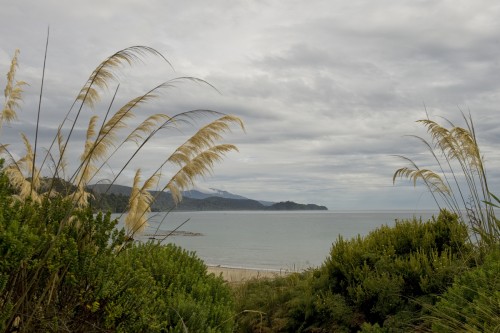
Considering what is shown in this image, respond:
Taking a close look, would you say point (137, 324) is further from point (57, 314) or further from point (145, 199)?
point (145, 199)

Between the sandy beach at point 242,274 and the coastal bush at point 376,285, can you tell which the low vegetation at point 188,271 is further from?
the sandy beach at point 242,274

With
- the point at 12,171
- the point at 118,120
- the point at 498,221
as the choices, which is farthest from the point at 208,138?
the point at 498,221

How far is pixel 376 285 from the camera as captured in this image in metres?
6.31

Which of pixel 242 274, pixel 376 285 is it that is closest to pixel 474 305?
pixel 376 285

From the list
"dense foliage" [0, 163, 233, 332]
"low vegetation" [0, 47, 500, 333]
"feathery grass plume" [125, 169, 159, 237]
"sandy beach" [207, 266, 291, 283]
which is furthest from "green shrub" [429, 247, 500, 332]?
"sandy beach" [207, 266, 291, 283]

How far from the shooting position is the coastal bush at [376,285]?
617cm

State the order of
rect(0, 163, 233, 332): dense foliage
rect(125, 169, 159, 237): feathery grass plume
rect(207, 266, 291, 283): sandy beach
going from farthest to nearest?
rect(207, 266, 291, 283): sandy beach → rect(125, 169, 159, 237): feathery grass plume → rect(0, 163, 233, 332): dense foliage

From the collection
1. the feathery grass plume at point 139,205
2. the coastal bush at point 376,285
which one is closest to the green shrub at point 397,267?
the coastal bush at point 376,285

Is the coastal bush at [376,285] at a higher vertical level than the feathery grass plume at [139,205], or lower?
lower

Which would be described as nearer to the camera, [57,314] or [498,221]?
[57,314]

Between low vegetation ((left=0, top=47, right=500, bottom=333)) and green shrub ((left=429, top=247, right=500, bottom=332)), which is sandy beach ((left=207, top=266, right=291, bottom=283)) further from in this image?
green shrub ((left=429, top=247, right=500, bottom=332))

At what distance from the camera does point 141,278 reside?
393 cm

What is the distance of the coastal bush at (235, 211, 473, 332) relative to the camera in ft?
20.2

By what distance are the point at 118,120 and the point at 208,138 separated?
0.99 m
